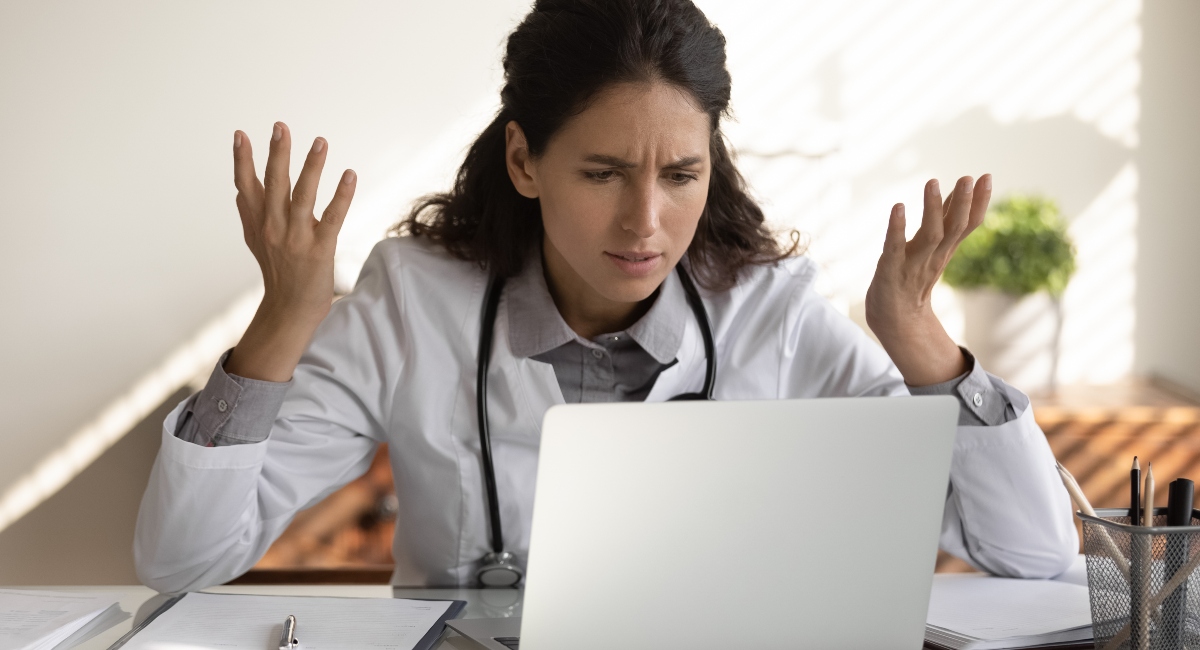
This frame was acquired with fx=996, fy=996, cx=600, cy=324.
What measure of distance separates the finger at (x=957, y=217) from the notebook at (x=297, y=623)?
2.25 feet

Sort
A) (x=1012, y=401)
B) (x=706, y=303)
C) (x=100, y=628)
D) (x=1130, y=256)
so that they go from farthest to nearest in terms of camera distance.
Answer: (x=1130, y=256), (x=706, y=303), (x=1012, y=401), (x=100, y=628)

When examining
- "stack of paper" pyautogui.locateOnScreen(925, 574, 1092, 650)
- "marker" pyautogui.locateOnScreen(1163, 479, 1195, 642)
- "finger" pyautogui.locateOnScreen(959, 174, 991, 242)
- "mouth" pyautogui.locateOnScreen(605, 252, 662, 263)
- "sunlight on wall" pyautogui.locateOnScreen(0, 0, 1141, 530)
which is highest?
"sunlight on wall" pyautogui.locateOnScreen(0, 0, 1141, 530)

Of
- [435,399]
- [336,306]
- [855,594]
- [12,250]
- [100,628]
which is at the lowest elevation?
[100,628]

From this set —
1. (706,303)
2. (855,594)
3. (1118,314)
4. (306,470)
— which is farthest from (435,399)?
(1118,314)

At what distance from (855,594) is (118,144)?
192cm

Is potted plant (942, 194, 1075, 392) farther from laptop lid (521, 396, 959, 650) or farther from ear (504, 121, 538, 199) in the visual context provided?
laptop lid (521, 396, 959, 650)

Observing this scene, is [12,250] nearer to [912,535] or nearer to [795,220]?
[795,220]

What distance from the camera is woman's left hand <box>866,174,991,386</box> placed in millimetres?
1165

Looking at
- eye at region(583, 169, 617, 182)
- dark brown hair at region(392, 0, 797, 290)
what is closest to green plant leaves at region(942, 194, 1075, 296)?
dark brown hair at region(392, 0, 797, 290)

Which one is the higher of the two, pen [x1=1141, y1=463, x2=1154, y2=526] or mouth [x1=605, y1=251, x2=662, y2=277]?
mouth [x1=605, y1=251, x2=662, y2=277]

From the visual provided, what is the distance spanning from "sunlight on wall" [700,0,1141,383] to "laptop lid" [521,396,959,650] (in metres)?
1.59

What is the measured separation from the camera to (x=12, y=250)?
2.12 metres

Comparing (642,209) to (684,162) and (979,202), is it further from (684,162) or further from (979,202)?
(979,202)

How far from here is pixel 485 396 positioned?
1284 millimetres
